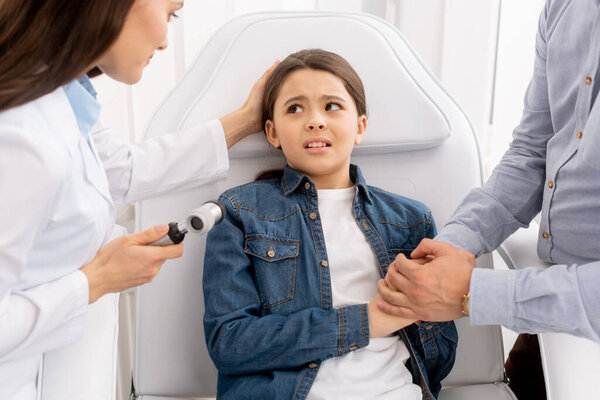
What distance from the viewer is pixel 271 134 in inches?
43.8

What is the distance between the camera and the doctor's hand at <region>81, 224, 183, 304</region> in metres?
0.79

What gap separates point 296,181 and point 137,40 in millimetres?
383

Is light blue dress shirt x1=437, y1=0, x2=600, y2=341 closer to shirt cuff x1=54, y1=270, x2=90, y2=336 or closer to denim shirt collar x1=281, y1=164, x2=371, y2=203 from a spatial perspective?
denim shirt collar x1=281, y1=164, x2=371, y2=203

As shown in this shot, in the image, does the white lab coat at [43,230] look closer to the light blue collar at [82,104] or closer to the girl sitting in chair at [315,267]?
the light blue collar at [82,104]

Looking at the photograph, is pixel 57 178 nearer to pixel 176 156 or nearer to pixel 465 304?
pixel 176 156

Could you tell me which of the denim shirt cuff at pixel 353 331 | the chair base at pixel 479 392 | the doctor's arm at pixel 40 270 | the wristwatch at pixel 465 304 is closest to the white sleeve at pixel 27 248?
the doctor's arm at pixel 40 270

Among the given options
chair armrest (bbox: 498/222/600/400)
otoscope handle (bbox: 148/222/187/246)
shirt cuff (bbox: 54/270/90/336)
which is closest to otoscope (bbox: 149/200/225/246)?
otoscope handle (bbox: 148/222/187/246)

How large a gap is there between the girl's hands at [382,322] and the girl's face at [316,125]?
27 cm

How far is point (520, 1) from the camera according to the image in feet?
5.16

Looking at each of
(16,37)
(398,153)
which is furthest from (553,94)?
(16,37)

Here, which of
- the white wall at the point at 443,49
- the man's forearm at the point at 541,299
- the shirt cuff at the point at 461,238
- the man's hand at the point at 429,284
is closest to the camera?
the man's forearm at the point at 541,299

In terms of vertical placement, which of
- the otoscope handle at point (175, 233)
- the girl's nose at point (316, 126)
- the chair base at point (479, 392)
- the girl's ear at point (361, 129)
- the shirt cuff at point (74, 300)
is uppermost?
the girl's nose at point (316, 126)

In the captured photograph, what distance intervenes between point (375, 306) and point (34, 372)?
50cm

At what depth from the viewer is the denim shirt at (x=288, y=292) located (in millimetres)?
929
